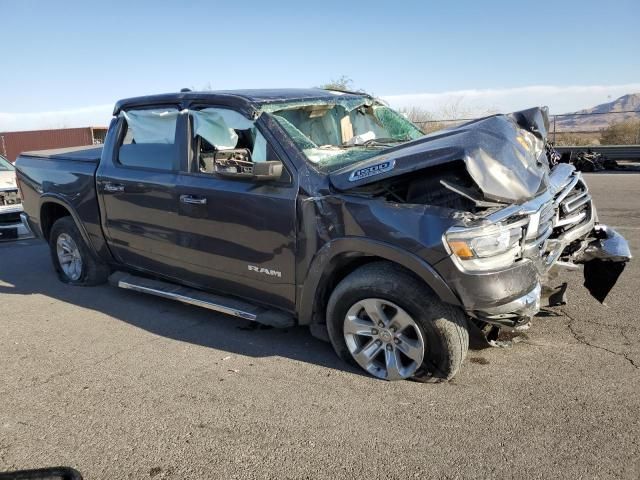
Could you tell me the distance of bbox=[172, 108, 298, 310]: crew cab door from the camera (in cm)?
382

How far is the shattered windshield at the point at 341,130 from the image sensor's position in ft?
13.1

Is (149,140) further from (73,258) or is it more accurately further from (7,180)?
(7,180)

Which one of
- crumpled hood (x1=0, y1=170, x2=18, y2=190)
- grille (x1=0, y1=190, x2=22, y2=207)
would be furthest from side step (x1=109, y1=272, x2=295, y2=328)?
crumpled hood (x1=0, y1=170, x2=18, y2=190)

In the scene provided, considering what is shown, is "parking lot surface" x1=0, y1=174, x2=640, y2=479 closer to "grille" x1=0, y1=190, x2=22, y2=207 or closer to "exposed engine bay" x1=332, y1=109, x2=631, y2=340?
"exposed engine bay" x1=332, y1=109, x2=631, y2=340

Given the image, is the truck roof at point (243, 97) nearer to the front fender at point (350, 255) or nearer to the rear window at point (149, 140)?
the rear window at point (149, 140)

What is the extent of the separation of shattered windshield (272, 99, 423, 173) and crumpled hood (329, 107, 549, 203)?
364 mm

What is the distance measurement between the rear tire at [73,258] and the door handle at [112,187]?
876 mm

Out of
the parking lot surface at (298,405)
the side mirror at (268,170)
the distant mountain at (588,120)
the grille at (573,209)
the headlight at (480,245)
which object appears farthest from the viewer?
the distant mountain at (588,120)

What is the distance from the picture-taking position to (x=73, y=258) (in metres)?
6.02

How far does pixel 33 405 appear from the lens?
349cm

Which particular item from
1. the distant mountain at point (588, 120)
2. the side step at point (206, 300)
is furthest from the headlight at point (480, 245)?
the distant mountain at point (588, 120)

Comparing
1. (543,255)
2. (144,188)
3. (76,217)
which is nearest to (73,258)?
(76,217)

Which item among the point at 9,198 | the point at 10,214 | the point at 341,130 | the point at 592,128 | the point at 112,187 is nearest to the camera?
the point at 341,130

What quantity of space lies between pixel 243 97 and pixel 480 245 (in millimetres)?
2204
